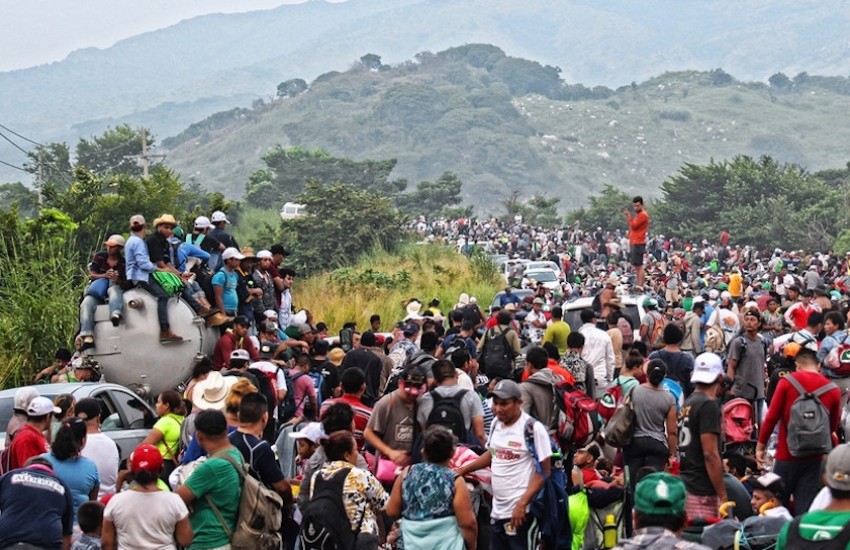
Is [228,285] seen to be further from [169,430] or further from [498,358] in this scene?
[169,430]

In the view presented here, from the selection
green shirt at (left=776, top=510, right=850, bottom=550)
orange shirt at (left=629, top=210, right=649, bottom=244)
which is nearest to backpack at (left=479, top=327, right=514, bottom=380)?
green shirt at (left=776, top=510, right=850, bottom=550)

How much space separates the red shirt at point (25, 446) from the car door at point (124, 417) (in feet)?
8.44

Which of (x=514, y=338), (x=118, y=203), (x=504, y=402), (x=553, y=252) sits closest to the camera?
(x=504, y=402)

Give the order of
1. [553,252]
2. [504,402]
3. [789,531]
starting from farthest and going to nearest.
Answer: [553,252], [504,402], [789,531]

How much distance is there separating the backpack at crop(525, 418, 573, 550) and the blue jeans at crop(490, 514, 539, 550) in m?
0.07

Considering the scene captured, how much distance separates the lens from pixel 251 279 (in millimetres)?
17766

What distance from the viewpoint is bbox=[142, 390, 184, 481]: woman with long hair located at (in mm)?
11383

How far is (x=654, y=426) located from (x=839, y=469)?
4.51 metres

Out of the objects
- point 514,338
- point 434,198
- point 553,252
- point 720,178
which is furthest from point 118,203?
point 434,198

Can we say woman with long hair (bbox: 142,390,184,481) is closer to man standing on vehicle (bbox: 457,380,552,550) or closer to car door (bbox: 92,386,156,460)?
car door (bbox: 92,386,156,460)

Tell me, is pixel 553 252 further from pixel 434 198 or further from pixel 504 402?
pixel 434 198

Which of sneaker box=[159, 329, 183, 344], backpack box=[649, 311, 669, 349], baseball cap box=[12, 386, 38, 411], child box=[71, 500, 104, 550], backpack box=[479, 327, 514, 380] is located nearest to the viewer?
child box=[71, 500, 104, 550]

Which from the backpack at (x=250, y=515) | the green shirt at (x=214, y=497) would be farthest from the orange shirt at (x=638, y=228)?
the green shirt at (x=214, y=497)

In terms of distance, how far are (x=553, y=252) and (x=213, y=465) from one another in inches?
1673
